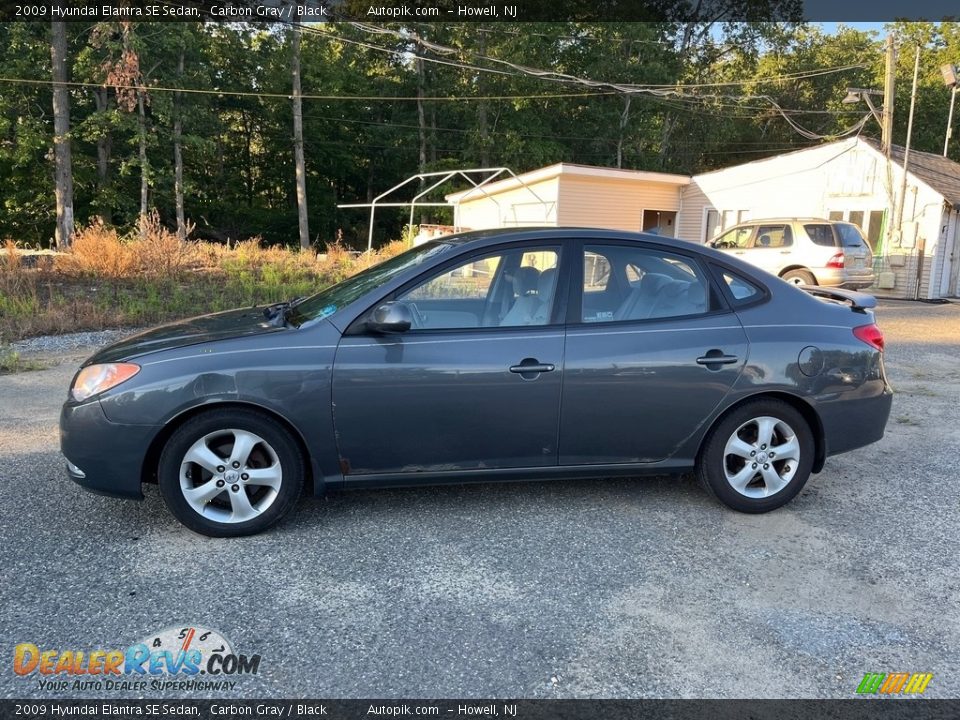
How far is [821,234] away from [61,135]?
83.6 feet

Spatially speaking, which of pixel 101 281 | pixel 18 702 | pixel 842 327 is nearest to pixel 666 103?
pixel 101 281

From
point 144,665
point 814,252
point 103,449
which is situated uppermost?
point 814,252

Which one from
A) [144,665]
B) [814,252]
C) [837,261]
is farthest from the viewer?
[814,252]

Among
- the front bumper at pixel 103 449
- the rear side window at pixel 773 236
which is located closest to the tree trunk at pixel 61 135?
the rear side window at pixel 773 236

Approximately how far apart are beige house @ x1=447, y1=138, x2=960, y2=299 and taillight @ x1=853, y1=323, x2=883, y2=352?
1432 centimetres

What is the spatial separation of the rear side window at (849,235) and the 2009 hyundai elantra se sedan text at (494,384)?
1091cm

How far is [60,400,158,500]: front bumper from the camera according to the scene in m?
3.44

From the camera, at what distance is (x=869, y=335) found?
4188mm

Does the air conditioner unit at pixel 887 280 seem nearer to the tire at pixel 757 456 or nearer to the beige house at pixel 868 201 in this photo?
the beige house at pixel 868 201

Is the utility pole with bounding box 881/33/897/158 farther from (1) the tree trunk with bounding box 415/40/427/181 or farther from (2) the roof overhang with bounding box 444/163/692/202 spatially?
(1) the tree trunk with bounding box 415/40/427/181

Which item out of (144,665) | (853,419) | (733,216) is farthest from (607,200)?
(144,665)

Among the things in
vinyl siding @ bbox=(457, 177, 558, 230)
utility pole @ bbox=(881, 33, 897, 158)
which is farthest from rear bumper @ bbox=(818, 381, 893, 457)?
utility pole @ bbox=(881, 33, 897, 158)

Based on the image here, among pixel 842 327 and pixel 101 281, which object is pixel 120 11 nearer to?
pixel 101 281

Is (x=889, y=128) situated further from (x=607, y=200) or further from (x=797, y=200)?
(x=607, y=200)
